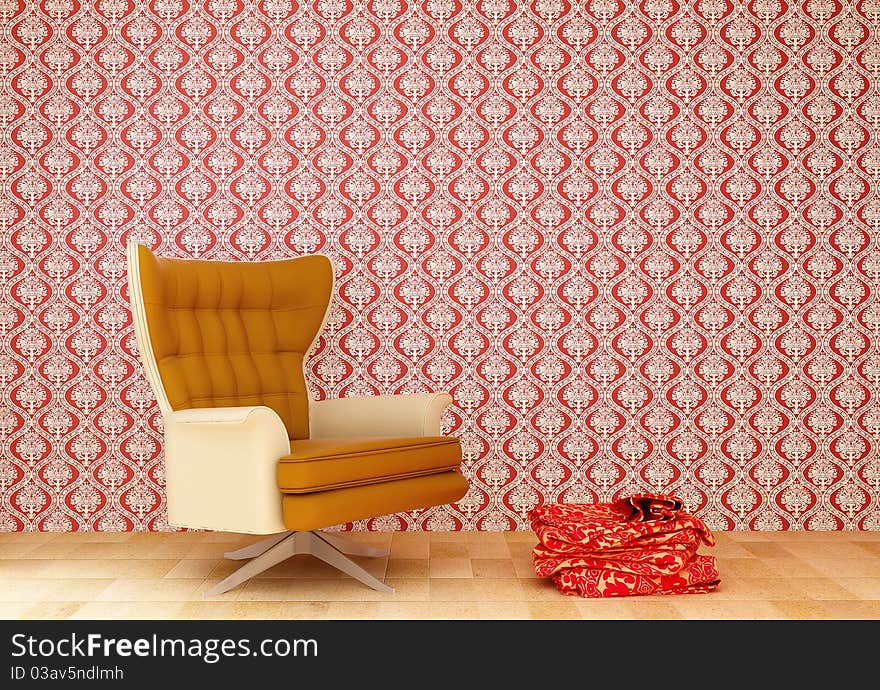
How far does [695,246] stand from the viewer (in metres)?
3.55

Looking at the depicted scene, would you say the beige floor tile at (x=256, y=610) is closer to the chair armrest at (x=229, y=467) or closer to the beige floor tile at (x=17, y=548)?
the chair armrest at (x=229, y=467)

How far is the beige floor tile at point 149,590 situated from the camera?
258cm

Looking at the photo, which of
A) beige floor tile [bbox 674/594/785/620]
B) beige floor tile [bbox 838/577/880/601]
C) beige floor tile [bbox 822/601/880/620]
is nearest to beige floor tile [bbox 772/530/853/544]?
beige floor tile [bbox 838/577/880/601]

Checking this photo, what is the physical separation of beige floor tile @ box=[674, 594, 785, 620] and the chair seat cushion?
898 mm

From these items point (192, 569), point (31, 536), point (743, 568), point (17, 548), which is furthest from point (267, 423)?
point (743, 568)

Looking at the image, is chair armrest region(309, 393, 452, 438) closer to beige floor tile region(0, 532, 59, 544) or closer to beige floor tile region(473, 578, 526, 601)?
beige floor tile region(473, 578, 526, 601)

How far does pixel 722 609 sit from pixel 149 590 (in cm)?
183

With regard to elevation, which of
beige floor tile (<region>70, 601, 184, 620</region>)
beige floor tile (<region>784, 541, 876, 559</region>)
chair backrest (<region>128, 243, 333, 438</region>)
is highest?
chair backrest (<region>128, 243, 333, 438</region>)

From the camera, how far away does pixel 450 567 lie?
2.95 metres

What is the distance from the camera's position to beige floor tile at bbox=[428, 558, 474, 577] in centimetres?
285

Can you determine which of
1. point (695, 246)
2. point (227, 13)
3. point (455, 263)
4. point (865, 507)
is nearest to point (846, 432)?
point (865, 507)

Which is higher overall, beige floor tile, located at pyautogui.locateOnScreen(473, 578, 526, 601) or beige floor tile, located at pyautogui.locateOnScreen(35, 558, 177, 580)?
beige floor tile, located at pyautogui.locateOnScreen(35, 558, 177, 580)

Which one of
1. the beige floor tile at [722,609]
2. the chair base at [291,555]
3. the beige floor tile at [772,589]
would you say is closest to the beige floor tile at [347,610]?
the chair base at [291,555]

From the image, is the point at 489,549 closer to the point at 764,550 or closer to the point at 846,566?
the point at 764,550
